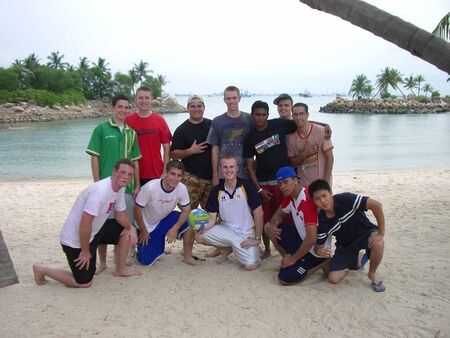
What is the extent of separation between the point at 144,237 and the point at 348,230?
252cm

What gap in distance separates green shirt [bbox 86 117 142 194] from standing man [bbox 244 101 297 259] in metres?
1.53

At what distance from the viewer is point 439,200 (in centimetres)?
954

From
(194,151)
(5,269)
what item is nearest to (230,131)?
(194,151)

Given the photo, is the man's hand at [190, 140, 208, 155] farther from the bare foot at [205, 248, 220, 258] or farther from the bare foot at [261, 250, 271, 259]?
the bare foot at [261, 250, 271, 259]

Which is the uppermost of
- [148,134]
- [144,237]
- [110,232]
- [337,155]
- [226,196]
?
[148,134]

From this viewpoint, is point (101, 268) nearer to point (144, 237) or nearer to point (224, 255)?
point (144, 237)

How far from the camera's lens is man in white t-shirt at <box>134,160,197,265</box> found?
17.4ft

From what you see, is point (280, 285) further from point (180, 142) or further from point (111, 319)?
point (180, 142)

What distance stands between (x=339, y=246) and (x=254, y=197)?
118 cm

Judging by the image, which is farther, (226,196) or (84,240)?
(226,196)

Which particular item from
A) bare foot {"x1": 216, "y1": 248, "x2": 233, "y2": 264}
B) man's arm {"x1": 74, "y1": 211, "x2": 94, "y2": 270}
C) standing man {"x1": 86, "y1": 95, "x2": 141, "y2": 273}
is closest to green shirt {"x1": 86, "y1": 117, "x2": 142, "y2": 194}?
standing man {"x1": 86, "y1": 95, "x2": 141, "y2": 273}

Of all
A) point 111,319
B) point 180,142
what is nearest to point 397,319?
point 111,319

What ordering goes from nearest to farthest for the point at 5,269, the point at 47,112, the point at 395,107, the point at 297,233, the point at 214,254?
1. the point at 5,269
2. the point at 297,233
3. the point at 214,254
4. the point at 47,112
5. the point at 395,107

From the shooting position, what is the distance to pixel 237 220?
5.51 metres
